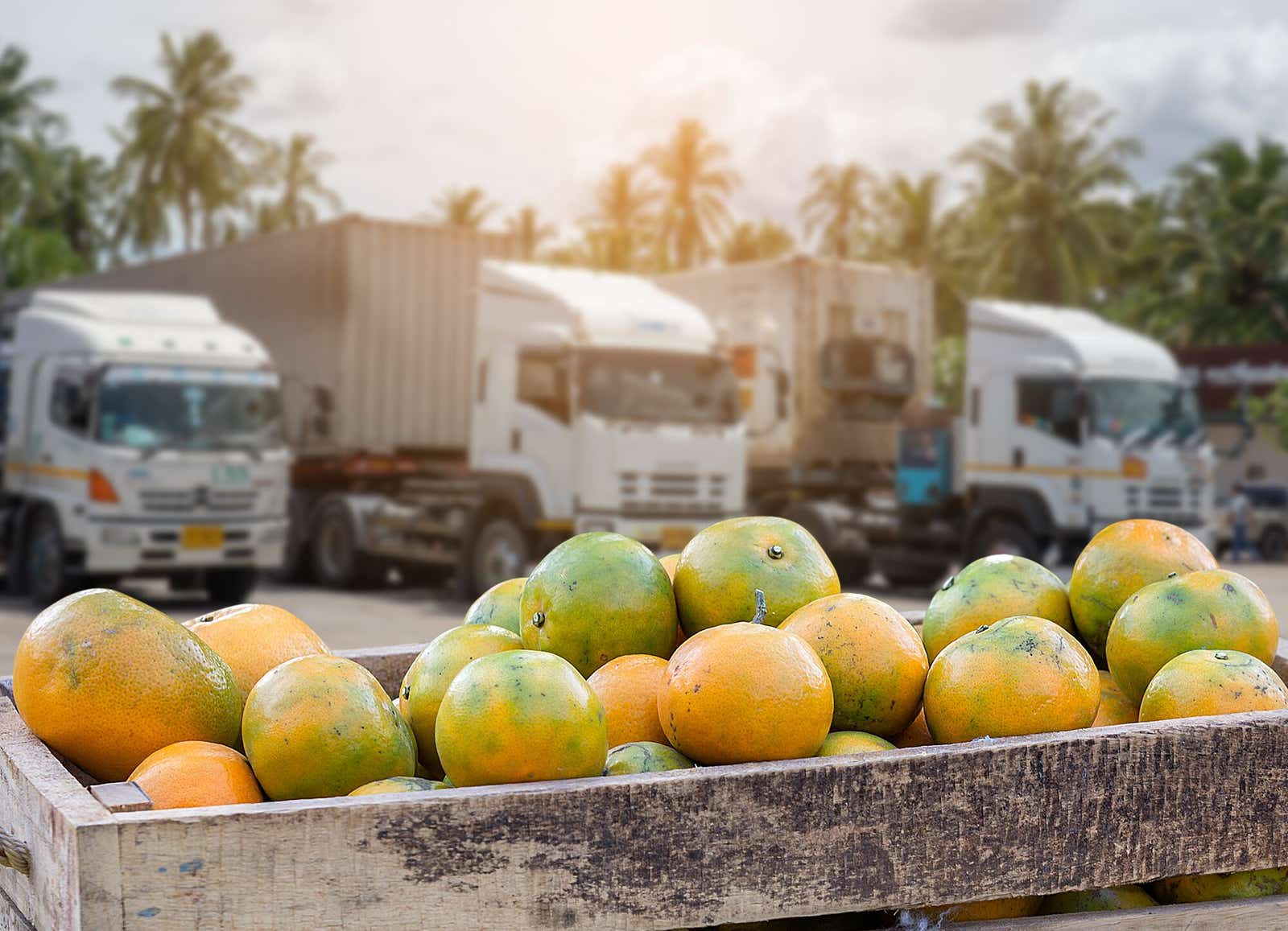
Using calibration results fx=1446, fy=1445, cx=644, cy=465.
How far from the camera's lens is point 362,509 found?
16.4 metres

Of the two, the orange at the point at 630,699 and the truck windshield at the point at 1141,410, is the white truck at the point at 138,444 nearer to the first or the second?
the truck windshield at the point at 1141,410

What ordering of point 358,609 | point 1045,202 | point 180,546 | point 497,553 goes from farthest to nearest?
point 1045,202 → point 358,609 → point 497,553 → point 180,546

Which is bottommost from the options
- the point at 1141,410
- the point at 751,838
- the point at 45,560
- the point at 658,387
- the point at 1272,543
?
the point at 1272,543

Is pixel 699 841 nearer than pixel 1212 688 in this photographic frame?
Yes

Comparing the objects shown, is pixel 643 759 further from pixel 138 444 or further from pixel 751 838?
pixel 138 444

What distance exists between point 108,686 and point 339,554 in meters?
14.9

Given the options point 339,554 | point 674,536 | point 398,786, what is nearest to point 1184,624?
point 398,786

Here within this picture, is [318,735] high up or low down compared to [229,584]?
up

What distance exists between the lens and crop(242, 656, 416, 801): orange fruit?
7.06 feet

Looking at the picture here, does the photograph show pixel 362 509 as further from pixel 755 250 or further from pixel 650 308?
pixel 755 250

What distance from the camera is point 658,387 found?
520 inches

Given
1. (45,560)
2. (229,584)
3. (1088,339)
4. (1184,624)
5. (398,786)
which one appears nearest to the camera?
(398,786)

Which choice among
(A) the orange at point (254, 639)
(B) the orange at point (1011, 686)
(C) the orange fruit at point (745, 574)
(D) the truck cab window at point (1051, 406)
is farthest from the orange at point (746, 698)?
(D) the truck cab window at point (1051, 406)

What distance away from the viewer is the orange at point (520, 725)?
6.55 feet
